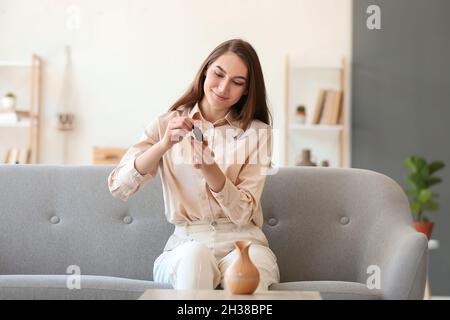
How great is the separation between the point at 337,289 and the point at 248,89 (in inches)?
27.1

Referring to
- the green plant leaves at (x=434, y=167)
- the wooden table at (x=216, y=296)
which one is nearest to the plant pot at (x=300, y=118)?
the green plant leaves at (x=434, y=167)

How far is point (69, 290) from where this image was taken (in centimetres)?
210

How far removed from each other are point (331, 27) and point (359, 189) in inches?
113

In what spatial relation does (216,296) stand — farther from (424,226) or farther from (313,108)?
(313,108)

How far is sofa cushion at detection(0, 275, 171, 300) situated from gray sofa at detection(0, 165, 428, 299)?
386mm

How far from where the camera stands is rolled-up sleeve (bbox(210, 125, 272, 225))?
2100 millimetres

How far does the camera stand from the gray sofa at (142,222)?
8.30ft

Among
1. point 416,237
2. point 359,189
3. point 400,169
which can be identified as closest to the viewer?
point 416,237

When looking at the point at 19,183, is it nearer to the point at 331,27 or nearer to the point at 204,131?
the point at 204,131

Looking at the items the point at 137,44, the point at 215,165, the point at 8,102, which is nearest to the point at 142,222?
the point at 215,165

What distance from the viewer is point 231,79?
7.48 ft

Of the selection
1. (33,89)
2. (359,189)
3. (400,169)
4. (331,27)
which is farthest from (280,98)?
(359,189)

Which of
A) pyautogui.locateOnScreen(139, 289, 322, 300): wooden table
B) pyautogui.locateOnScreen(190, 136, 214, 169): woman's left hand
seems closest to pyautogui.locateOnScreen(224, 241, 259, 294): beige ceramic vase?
pyautogui.locateOnScreen(139, 289, 322, 300): wooden table

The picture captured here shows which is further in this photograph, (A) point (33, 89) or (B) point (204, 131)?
(A) point (33, 89)
